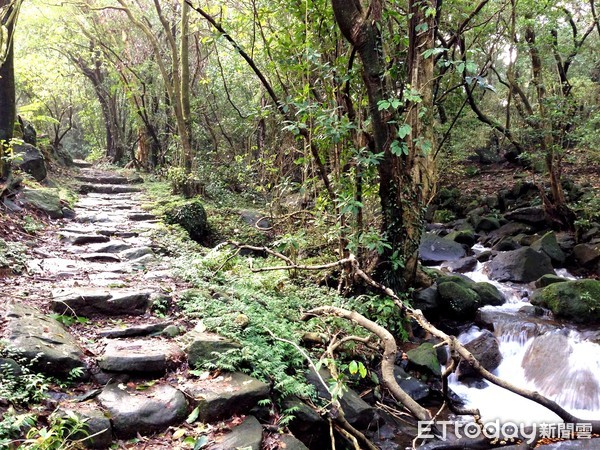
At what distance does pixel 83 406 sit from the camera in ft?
10.9

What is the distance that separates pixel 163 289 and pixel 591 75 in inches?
854

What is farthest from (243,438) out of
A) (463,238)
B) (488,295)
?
(463,238)

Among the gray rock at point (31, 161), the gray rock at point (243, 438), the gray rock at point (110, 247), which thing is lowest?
the gray rock at point (243, 438)

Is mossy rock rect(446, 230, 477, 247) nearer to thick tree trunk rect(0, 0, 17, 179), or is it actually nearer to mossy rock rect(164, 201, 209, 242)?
mossy rock rect(164, 201, 209, 242)

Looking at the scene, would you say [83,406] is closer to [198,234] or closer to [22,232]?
[22,232]

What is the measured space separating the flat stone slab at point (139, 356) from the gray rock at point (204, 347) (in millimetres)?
121

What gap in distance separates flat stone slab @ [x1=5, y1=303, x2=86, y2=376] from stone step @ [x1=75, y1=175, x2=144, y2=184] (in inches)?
455

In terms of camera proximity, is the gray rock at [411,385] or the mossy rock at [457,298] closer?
the gray rock at [411,385]

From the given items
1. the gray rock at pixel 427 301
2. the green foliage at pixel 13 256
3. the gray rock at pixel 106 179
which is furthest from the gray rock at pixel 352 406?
the gray rock at pixel 106 179

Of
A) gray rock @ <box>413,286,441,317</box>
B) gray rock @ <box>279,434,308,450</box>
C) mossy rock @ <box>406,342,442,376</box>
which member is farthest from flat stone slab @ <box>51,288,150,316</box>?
gray rock @ <box>413,286,441,317</box>

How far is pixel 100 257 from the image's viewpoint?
23.0ft

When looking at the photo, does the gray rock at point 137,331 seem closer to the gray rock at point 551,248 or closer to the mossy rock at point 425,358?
the mossy rock at point 425,358

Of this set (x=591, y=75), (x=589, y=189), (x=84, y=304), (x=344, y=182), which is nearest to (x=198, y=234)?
(x=344, y=182)

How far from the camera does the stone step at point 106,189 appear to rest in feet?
43.5
